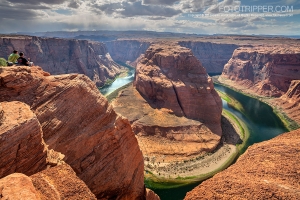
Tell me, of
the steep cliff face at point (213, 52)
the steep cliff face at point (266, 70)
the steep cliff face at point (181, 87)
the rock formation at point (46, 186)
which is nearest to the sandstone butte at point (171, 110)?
the steep cliff face at point (181, 87)

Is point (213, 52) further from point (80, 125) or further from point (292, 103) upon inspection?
point (80, 125)

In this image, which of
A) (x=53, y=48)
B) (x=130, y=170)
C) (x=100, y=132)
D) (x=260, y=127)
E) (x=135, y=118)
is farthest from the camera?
(x=53, y=48)

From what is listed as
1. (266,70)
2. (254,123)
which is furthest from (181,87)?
(266,70)

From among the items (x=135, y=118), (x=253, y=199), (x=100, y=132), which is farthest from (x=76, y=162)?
(x=135, y=118)

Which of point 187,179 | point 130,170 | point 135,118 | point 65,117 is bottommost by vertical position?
point 187,179

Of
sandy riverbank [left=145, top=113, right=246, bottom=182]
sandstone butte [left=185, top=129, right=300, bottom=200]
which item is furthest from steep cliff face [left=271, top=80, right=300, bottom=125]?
sandstone butte [left=185, top=129, right=300, bottom=200]

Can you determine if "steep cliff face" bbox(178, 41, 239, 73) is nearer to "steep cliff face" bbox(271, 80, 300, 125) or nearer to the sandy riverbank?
"steep cliff face" bbox(271, 80, 300, 125)

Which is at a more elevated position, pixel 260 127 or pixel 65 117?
pixel 65 117

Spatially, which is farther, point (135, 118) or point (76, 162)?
point (135, 118)

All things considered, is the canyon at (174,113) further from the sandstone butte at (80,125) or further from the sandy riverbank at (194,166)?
the sandstone butte at (80,125)

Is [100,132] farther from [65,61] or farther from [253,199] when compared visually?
[65,61]
